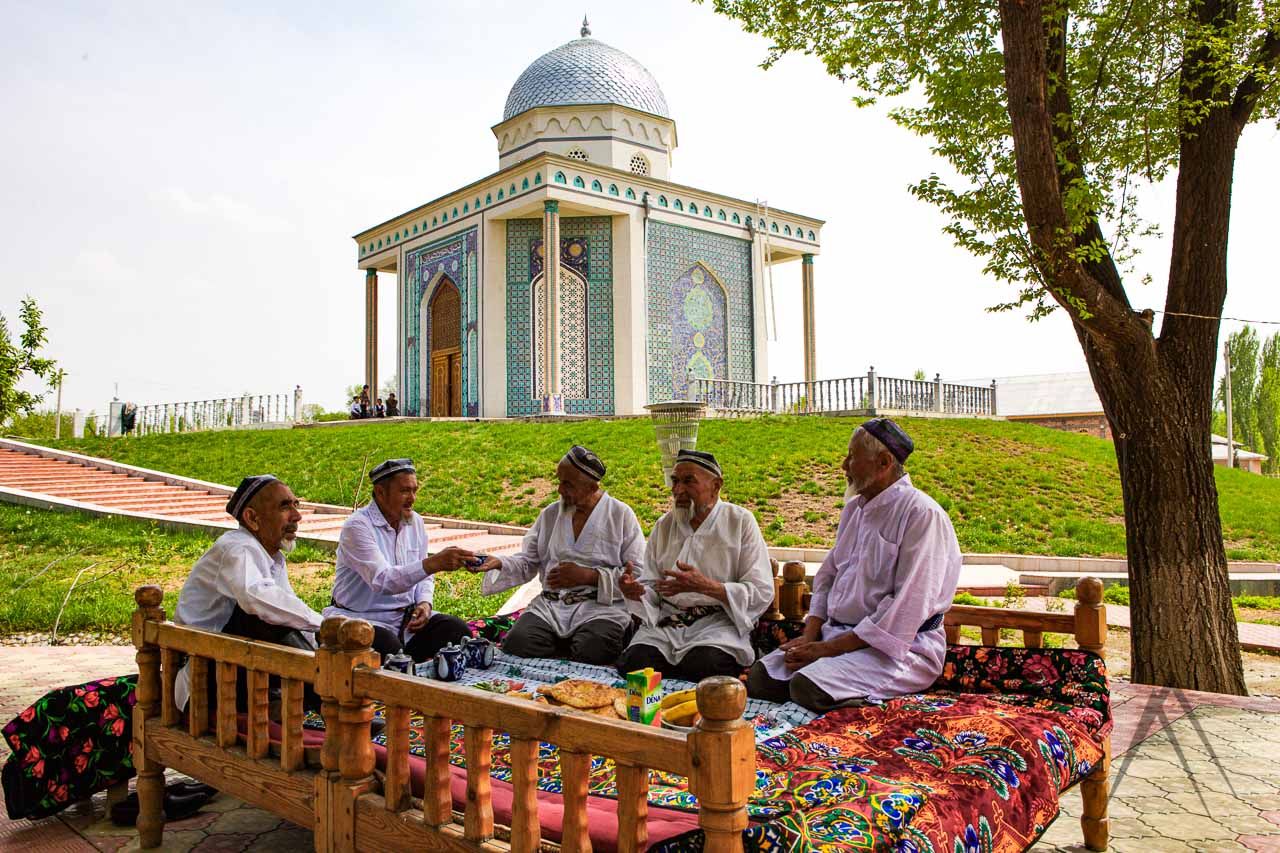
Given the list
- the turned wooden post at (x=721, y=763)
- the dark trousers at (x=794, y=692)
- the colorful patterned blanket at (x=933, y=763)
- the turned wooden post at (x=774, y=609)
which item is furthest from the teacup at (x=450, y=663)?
the turned wooden post at (x=721, y=763)

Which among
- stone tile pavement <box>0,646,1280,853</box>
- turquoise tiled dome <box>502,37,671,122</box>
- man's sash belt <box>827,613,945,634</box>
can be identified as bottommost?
stone tile pavement <box>0,646,1280,853</box>

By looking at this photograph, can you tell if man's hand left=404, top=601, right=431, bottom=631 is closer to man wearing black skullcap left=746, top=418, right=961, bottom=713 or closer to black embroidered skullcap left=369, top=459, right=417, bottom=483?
black embroidered skullcap left=369, top=459, right=417, bottom=483

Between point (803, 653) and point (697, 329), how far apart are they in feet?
57.1

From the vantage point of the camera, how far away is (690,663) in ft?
12.4

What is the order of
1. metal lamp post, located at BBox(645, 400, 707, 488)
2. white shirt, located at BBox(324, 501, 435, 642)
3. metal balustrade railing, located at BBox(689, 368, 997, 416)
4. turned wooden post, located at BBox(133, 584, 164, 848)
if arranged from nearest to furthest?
1. turned wooden post, located at BBox(133, 584, 164, 848)
2. white shirt, located at BBox(324, 501, 435, 642)
3. metal lamp post, located at BBox(645, 400, 707, 488)
4. metal balustrade railing, located at BBox(689, 368, 997, 416)

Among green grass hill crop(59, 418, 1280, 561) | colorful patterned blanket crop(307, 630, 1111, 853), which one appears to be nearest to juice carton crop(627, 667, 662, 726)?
colorful patterned blanket crop(307, 630, 1111, 853)

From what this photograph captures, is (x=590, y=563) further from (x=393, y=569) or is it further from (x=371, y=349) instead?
(x=371, y=349)

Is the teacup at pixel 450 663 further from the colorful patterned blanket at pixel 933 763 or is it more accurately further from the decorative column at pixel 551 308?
the decorative column at pixel 551 308

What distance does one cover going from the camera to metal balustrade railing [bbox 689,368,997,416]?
17438mm

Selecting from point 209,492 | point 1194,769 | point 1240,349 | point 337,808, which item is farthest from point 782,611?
point 1240,349

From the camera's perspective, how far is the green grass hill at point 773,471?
37.0 ft

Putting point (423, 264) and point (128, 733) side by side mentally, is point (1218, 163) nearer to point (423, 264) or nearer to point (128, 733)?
point (128, 733)

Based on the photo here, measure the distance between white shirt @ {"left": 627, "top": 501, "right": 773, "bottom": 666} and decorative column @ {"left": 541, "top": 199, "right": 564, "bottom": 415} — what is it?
14546 mm

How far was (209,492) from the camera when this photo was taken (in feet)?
46.6
